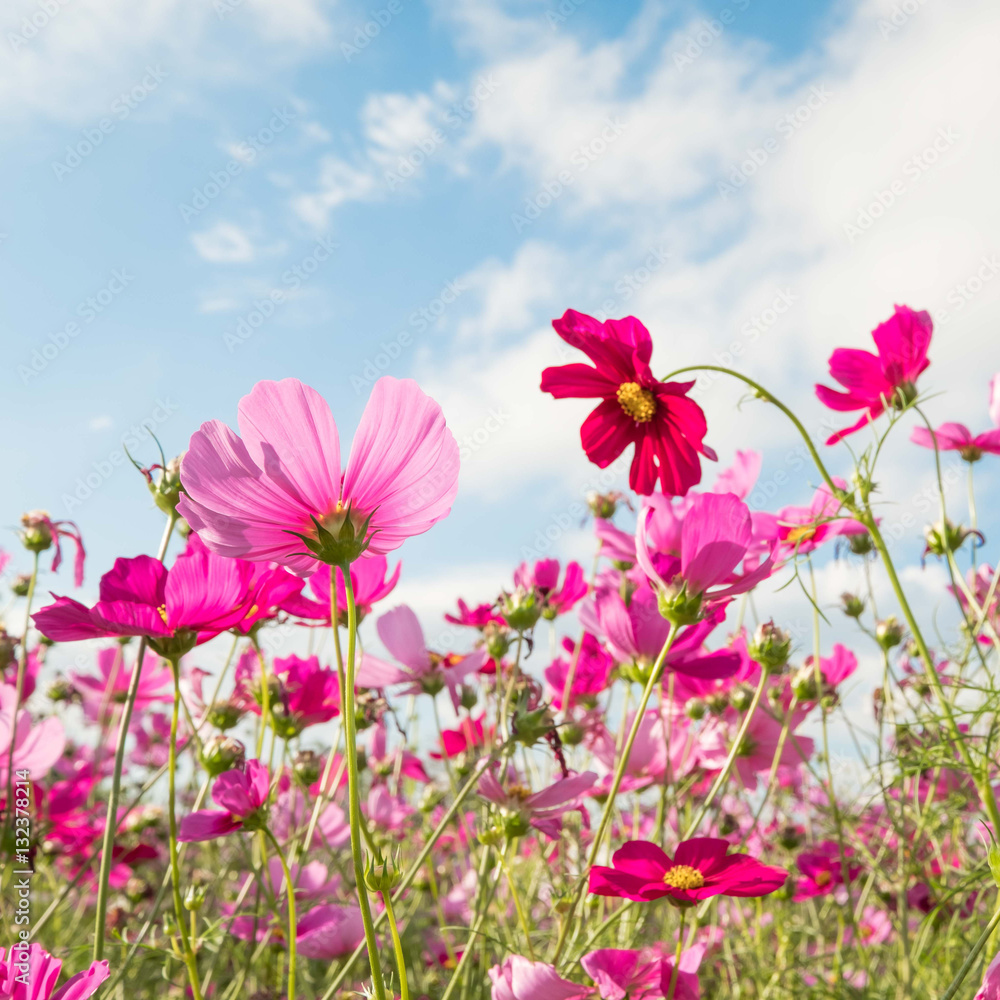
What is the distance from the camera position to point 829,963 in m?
1.58

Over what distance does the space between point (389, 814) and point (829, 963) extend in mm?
879

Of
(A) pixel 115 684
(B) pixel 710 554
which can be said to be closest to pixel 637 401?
(B) pixel 710 554

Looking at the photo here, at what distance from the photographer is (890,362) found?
36.4 inches

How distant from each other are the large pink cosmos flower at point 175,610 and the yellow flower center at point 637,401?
381 mm

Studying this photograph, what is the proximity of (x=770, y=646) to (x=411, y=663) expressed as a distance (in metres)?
0.41

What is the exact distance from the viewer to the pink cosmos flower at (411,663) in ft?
3.15

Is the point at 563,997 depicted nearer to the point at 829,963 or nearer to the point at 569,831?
the point at 569,831

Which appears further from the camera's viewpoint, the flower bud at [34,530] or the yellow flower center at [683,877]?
the flower bud at [34,530]

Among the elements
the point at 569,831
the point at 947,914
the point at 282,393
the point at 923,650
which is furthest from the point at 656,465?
the point at 947,914

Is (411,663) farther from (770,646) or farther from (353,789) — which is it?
(353,789)

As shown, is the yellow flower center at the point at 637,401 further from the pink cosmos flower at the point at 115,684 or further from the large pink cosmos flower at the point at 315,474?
the pink cosmos flower at the point at 115,684

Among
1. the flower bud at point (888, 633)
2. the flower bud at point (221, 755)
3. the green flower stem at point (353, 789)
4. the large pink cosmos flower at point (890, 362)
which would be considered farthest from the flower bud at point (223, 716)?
the flower bud at point (888, 633)

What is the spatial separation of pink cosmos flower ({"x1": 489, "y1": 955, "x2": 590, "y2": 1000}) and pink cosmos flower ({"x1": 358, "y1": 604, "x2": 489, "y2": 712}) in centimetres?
43

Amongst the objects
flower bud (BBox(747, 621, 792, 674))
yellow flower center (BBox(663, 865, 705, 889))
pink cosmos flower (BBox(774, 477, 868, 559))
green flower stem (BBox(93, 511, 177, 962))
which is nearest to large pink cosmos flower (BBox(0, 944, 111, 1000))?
green flower stem (BBox(93, 511, 177, 962))
